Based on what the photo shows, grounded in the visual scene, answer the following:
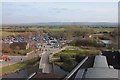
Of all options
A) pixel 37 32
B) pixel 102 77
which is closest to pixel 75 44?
pixel 37 32

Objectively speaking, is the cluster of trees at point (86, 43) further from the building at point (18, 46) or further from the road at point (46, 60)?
the building at point (18, 46)

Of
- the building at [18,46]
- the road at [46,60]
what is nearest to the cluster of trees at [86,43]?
the road at [46,60]

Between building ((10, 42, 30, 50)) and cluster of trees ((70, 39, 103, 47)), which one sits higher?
cluster of trees ((70, 39, 103, 47))

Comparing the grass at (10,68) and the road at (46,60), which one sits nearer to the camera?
the grass at (10,68)

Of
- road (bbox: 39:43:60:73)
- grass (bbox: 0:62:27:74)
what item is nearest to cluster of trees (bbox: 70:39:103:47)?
road (bbox: 39:43:60:73)

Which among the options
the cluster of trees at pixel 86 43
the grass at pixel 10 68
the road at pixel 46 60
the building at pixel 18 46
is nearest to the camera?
the grass at pixel 10 68

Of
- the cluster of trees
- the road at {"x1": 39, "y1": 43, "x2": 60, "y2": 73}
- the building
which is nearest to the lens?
the road at {"x1": 39, "y1": 43, "x2": 60, "y2": 73}

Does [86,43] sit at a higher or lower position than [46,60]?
higher

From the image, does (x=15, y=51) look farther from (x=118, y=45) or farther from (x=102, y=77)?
(x=102, y=77)

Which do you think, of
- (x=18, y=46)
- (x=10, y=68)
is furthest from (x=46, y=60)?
(x=10, y=68)

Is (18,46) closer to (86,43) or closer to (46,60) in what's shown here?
(46,60)

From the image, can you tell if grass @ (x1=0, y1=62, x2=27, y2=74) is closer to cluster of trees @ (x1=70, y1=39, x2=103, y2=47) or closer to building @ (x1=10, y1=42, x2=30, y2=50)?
building @ (x1=10, y1=42, x2=30, y2=50)
